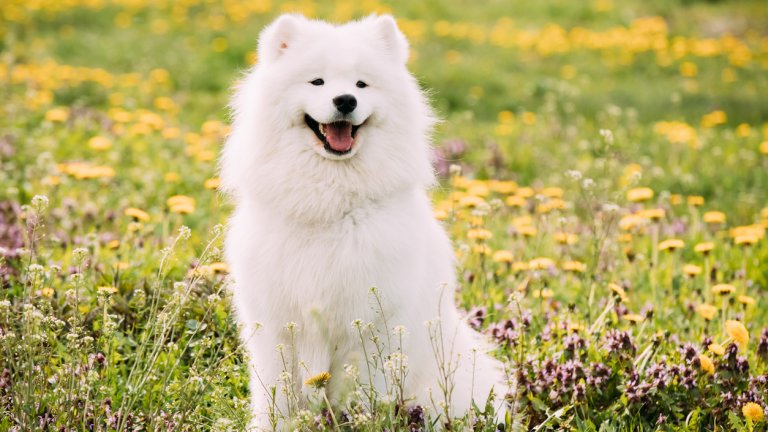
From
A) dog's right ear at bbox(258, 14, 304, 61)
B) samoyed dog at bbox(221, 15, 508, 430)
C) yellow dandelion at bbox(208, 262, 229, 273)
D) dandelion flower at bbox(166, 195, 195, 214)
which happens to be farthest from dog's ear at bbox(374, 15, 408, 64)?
dandelion flower at bbox(166, 195, 195, 214)

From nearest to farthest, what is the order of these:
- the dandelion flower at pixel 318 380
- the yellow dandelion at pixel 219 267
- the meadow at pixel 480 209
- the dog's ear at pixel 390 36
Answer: the dandelion flower at pixel 318 380
the meadow at pixel 480 209
the dog's ear at pixel 390 36
the yellow dandelion at pixel 219 267

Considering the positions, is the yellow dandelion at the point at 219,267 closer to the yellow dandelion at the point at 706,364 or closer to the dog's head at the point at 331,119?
the dog's head at the point at 331,119

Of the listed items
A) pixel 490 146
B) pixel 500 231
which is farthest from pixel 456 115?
pixel 500 231

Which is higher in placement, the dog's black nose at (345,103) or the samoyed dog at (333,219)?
the dog's black nose at (345,103)

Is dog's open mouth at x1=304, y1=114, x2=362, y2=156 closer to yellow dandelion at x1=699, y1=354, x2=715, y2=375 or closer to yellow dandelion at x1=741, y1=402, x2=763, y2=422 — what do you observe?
yellow dandelion at x1=699, y1=354, x2=715, y2=375

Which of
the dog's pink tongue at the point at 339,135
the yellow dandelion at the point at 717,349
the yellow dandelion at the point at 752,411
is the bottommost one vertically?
the yellow dandelion at the point at 752,411

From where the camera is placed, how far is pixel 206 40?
39.3 feet

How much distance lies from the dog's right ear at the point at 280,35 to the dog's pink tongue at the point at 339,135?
399mm

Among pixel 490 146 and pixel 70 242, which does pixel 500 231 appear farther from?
pixel 70 242

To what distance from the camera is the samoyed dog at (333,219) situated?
297cm

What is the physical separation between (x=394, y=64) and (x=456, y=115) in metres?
6.29

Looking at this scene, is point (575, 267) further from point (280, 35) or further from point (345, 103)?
point (280, 35)

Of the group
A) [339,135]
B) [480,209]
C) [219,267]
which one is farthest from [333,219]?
[480,209]

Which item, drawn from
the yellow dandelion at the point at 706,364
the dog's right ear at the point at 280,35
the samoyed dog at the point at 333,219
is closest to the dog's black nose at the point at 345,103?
the samoyed dog at the point at 333,219
